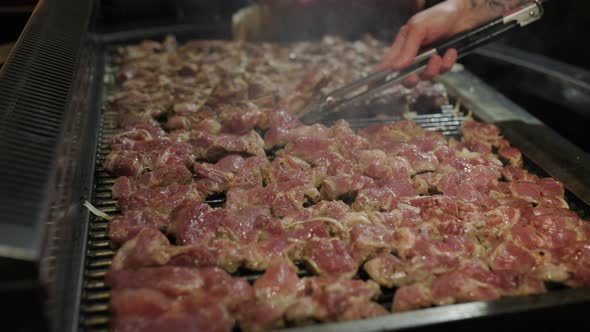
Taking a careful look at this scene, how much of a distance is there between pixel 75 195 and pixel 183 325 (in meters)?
1.35

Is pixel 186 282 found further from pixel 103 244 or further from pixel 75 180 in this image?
pixel 75 180

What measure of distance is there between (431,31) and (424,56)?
0.42 m

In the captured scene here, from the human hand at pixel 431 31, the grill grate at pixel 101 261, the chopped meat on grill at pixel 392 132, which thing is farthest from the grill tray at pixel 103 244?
the human hand at pixel 431 31

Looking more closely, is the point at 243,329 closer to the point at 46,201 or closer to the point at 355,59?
the point at 46,201

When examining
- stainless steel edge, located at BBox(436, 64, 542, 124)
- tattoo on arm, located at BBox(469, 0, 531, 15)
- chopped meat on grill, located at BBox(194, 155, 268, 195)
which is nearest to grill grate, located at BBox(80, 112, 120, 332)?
chopped meat on grill, located at BBox(194, 155, 268, 195)

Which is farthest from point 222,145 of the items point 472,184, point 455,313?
point 455,313

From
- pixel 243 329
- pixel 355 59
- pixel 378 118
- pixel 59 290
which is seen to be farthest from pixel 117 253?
pixel 355 59

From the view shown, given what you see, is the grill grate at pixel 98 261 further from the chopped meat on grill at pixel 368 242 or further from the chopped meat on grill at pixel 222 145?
the chopped meat on grill at pixel 368 242

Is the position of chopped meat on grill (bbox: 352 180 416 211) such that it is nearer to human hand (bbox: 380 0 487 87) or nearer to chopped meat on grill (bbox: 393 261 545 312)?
chopped meat on grill (bbox: 393 261 545 312)

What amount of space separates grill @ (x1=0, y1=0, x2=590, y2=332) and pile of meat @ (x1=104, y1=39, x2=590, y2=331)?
17cm

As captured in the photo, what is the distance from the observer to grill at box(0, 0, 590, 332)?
2.13 metres

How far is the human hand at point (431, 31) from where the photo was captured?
4.41 metres

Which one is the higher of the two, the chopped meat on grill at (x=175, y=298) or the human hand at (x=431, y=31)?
the human hand at (x=431, y=31)

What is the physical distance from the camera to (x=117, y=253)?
9.18ft
